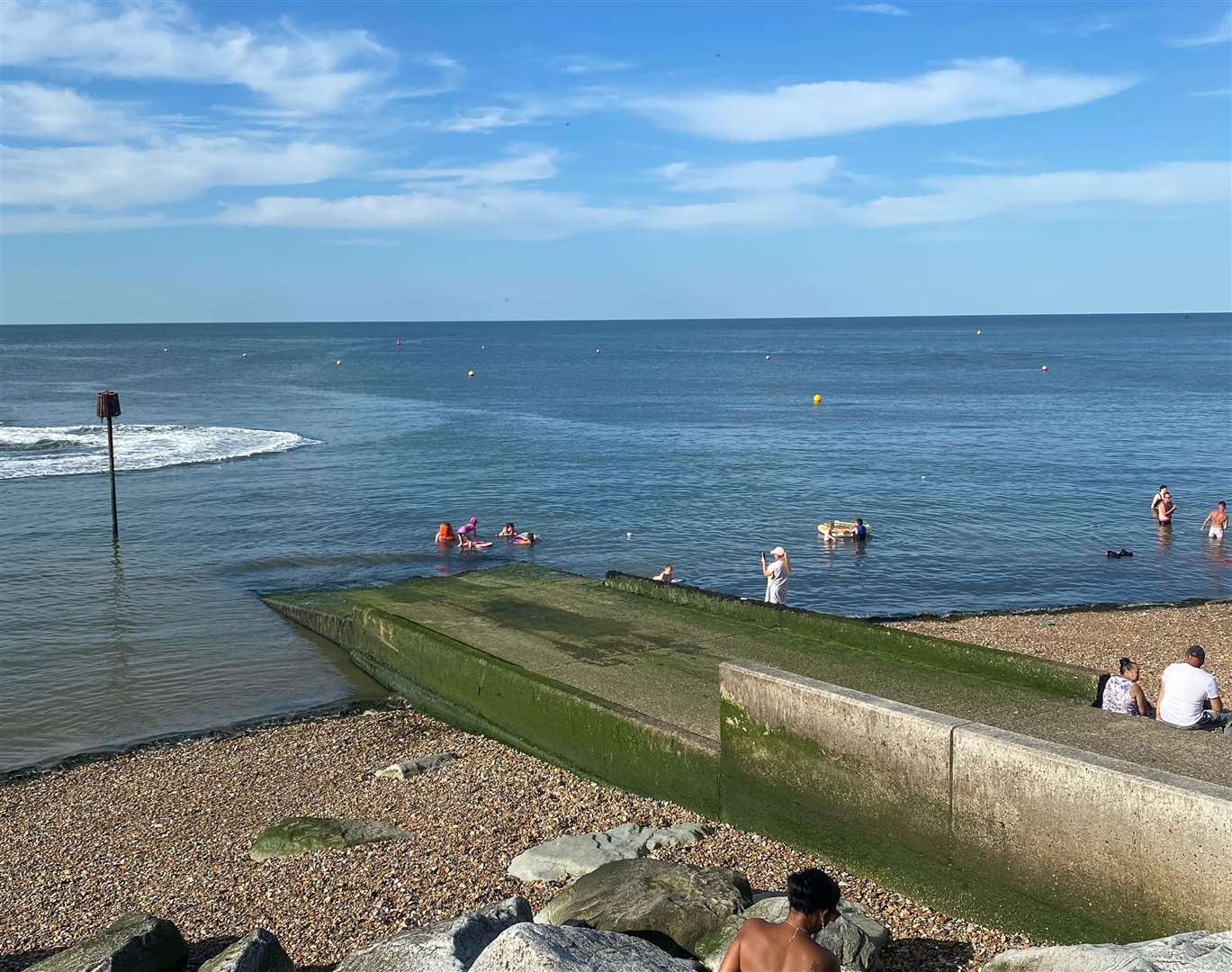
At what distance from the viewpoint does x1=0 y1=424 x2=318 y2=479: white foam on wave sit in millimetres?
40344

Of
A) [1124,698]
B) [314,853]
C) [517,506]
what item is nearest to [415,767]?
[314,853]

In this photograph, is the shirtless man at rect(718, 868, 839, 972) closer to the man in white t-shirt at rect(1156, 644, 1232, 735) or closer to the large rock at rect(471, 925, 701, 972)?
the large rock at rect(471, 925, 701, 972)

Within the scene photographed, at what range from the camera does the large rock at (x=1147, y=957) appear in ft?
18.6

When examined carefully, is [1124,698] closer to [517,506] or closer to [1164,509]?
[1164,509]

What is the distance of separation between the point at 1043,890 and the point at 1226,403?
66.6 metres

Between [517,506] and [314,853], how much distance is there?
23.4 m

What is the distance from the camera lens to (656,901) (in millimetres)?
7590

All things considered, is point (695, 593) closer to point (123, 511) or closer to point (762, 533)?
point (762, 533)

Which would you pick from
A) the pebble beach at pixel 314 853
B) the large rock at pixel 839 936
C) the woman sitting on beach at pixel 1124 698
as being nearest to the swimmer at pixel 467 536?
the pebble beach at pixel 314 853

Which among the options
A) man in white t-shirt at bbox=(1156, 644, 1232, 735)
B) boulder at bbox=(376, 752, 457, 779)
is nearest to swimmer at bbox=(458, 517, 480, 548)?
boulder at bbox=(376, 752, 457, 779)

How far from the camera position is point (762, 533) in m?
29.1

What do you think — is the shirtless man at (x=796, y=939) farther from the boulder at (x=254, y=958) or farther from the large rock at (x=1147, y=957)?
the boulder at (x=254, y=958)

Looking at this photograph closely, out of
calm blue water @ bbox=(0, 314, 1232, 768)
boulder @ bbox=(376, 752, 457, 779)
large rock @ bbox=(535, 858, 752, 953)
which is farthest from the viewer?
calm blue water @ bbox=(0, 314, 1232, 768)

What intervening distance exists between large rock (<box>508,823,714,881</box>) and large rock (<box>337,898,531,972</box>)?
192 cm
